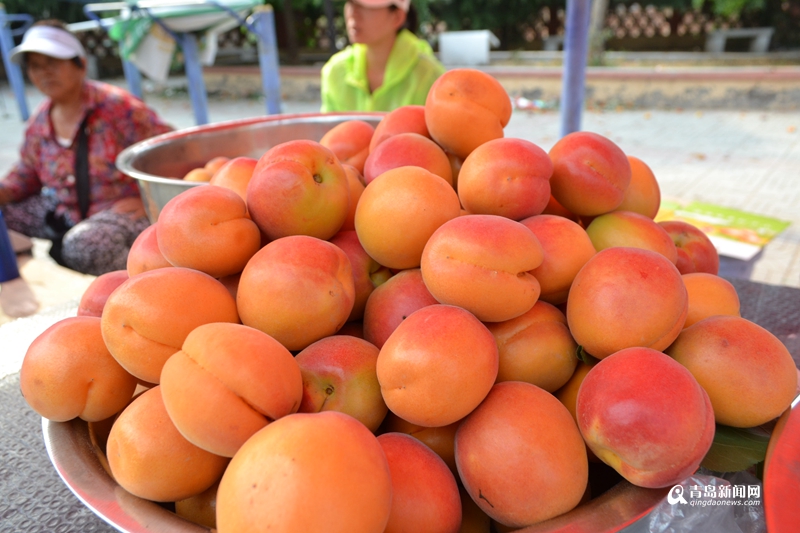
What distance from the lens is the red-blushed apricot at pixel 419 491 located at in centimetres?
55

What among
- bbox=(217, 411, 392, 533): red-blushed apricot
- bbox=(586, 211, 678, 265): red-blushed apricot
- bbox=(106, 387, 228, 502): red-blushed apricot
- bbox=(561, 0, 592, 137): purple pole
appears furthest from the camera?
bbox=(561, 0, 592, 137): purple pole

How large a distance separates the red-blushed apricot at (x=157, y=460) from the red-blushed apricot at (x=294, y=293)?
151 millimetres

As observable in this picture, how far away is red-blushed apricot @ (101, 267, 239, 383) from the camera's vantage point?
62 cm

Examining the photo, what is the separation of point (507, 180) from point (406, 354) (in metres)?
0.31

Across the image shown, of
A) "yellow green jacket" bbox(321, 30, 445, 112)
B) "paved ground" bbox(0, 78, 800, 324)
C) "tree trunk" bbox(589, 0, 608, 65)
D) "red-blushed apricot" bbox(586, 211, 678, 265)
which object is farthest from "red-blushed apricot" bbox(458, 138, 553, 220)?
"tree trunk" bbox(589, 0, 608, 65)

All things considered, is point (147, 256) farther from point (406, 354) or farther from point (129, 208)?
point (129, 208)

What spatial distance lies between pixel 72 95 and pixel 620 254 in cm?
293

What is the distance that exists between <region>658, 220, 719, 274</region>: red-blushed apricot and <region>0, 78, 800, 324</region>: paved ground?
1.09 m

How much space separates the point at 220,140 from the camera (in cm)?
179

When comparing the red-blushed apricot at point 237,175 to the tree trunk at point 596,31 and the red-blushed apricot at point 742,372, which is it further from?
the tree trunk at point 596,31

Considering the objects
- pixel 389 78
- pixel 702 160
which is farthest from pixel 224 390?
pixel 702 160

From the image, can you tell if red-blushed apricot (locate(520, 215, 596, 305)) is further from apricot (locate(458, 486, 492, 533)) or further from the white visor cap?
the white visor cap

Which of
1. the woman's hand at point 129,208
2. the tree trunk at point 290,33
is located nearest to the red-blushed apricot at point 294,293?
the woman's hand at point 129,208

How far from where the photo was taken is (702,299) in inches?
29.9
